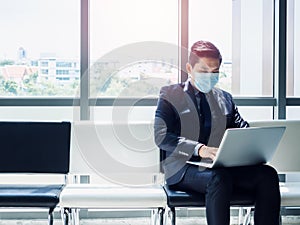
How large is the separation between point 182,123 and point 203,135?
0.47 ft

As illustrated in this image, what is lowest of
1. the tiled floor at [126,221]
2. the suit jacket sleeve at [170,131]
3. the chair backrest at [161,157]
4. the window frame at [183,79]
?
the tiled floor at [126,221]

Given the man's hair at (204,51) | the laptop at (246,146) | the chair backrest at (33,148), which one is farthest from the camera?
the chair backrest at (33,148)

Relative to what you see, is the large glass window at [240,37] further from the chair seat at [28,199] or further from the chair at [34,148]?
the chair seat at [28,199]

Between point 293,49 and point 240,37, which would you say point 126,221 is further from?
point 293,49

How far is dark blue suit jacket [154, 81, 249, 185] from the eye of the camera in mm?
2611

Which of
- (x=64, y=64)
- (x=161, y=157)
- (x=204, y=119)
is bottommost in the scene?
(x=161, y=157)

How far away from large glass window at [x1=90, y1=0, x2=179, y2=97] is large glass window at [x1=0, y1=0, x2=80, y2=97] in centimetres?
16

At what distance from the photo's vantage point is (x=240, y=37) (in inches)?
138

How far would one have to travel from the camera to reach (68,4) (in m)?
3.37

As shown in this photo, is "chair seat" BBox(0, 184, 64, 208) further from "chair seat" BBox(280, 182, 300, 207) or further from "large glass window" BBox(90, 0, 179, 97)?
"chair seat" BBox(280, 182, 300, 207)

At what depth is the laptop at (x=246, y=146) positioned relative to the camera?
2270mm

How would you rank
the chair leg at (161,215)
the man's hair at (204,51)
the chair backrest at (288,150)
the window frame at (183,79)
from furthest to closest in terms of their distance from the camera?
the window frame at (183,79) < the chair backrest at (288,150) < the man's hair at (204,51) < the chair leg at (161,215)

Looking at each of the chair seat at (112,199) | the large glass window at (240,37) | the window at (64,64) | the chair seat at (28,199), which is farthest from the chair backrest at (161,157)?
the window at (64,64)

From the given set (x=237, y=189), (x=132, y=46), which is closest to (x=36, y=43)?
(x=132, y=46)
